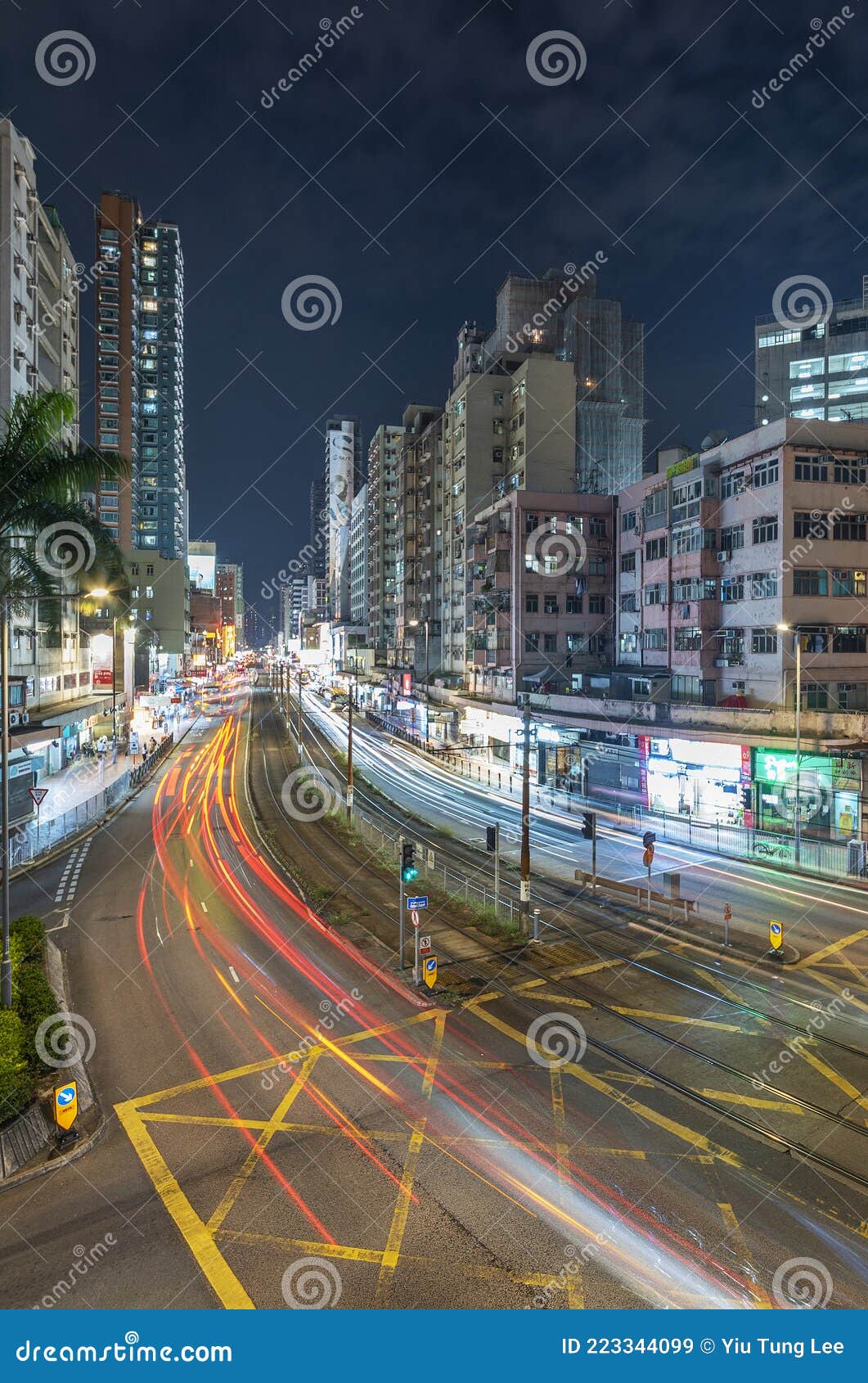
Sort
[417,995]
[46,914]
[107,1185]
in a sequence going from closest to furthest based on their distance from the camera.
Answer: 1. [107,1185]
2. [417,995]
3. [46,914]

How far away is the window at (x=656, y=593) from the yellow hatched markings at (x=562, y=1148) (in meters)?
33.8

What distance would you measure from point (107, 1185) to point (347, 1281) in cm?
401

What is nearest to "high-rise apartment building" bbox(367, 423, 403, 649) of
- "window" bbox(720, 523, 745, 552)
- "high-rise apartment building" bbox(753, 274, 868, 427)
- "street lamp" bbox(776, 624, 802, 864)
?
"high-rise apartment building" bbox(753, 274, 868, 427)

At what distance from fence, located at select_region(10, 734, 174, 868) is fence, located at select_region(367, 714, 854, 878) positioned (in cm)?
2299

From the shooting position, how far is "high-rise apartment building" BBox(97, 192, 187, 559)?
116m

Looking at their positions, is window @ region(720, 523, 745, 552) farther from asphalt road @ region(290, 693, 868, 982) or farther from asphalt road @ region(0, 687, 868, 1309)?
asphalt road @ region(0, 687, 868, 1309)

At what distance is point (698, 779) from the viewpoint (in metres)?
33.8

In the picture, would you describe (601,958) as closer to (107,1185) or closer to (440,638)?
(107,1185)

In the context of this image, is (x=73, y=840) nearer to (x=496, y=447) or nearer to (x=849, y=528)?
(x=849, y=528)

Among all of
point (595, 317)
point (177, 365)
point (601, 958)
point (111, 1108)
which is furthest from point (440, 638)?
point (177, 365)

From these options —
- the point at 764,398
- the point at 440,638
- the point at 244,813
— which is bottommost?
the point at 244,813

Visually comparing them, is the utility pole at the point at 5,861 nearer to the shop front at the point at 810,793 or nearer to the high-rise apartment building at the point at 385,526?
the shop front at the point at 810,793

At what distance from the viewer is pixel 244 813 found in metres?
37.2

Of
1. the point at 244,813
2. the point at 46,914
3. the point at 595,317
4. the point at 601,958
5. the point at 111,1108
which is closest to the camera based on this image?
the point at 111,1108
